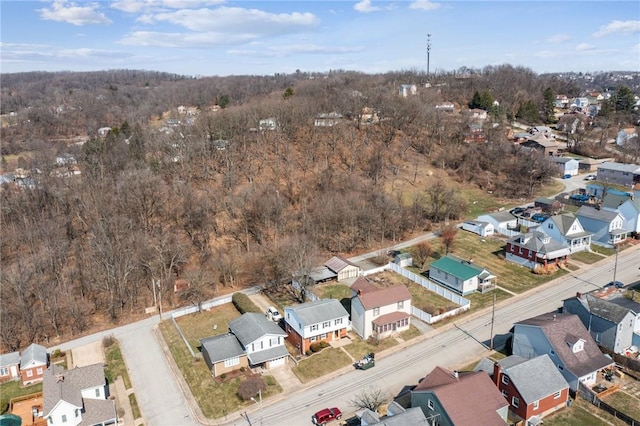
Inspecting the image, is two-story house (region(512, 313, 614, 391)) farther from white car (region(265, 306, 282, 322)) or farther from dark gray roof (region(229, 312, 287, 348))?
white car (region(265, 306, 282, 322))

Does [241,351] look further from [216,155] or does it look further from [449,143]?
[449,143]

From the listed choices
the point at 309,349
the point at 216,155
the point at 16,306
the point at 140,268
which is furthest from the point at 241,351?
the point at 216,155

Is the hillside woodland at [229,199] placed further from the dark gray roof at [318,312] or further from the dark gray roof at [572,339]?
the dark gray roof at [572,339]

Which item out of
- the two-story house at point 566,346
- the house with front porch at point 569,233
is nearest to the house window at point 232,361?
the two-story house at point 566,346

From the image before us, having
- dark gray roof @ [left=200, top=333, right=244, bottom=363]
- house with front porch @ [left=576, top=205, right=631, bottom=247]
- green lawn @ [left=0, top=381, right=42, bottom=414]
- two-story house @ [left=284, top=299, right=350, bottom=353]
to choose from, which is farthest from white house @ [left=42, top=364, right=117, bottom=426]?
house with front porch @ [left=576, top=205, right=631, bottom=247]

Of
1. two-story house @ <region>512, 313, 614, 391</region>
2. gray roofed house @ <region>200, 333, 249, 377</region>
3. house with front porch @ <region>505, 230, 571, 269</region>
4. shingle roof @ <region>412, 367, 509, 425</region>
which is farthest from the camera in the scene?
house with front porch @ <region>505, 230, 571, 269</region>

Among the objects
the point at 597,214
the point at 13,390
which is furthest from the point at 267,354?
the point at 597,214

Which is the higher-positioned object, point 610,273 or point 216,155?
point 216,155

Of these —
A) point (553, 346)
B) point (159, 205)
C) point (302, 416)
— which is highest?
point (159, 205)
